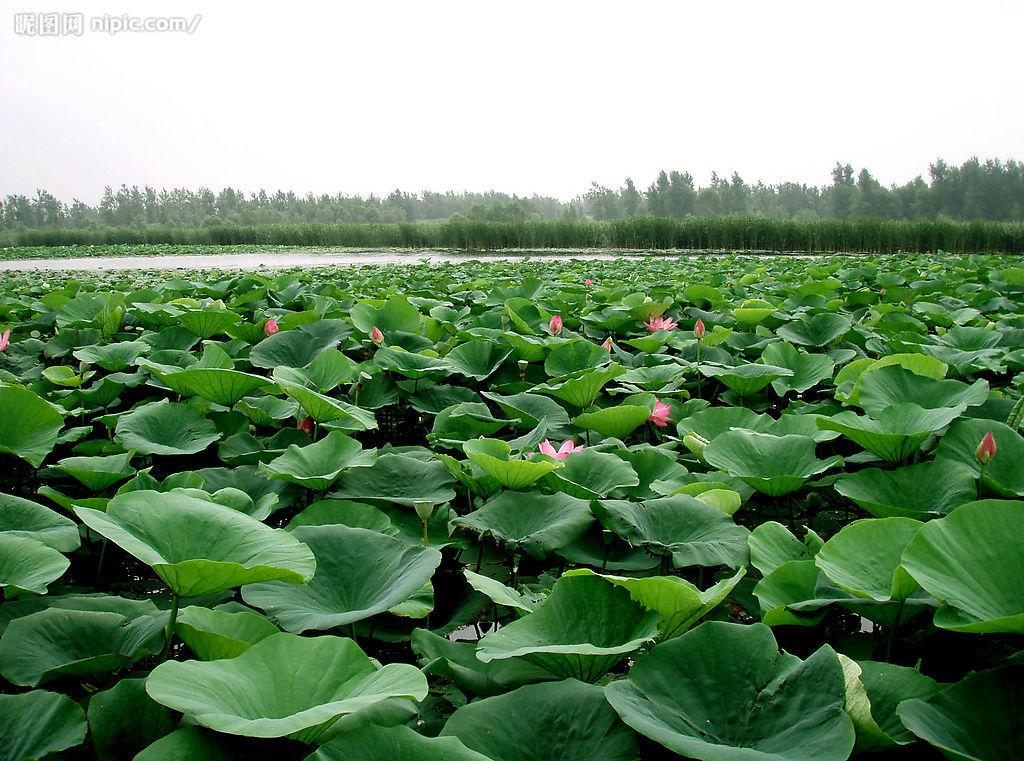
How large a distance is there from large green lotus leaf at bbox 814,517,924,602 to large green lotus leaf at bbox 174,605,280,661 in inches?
28.6

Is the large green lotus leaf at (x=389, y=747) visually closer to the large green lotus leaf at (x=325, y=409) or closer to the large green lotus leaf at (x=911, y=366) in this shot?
the large green lotus leaf at (x=325, y=409)

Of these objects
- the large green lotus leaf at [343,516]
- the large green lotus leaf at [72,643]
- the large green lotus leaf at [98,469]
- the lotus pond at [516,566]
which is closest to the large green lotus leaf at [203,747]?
the lotus pond at [516,566]

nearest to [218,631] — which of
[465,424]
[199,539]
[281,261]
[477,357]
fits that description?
[199,539]

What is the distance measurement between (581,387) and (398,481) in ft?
2.11

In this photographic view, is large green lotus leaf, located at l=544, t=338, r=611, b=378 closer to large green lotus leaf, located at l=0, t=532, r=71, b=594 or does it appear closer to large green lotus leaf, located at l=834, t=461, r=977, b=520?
large green lotus leaf, located at l=834, t=461, r=977, b=520

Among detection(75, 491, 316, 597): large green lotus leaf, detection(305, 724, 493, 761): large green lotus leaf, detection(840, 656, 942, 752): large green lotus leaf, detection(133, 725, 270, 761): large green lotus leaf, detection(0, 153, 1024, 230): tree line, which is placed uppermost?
detection(0, 153, 1024, 230): tree line

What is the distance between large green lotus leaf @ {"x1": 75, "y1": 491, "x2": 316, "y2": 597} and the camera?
2.55 ft

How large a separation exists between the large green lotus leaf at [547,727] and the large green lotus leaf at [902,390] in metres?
1.20

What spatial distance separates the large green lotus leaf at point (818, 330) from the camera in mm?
2551

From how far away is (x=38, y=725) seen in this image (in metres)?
0.69

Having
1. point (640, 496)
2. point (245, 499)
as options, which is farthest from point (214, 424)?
point (640, 496)

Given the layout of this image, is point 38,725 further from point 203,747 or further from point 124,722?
point 203,747

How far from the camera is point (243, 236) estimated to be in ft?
136

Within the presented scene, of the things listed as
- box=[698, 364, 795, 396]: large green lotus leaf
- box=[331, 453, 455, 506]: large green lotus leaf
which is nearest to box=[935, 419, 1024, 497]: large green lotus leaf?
box=[698, 364, 795, 396]: large green lotus leaf
